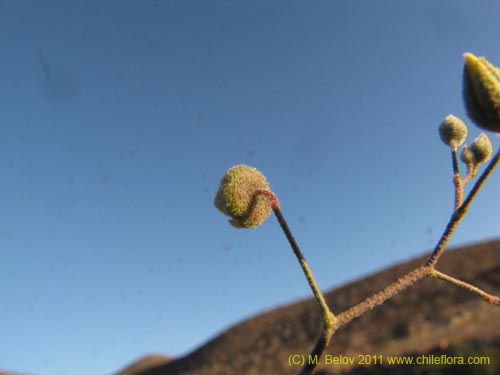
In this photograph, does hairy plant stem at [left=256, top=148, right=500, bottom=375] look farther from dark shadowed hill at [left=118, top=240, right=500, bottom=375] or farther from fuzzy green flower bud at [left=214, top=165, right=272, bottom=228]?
dark shadowed hill at [left=118, top=240, right=500, bottom=375]

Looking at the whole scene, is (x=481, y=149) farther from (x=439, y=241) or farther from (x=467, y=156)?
(x=439, y=241)

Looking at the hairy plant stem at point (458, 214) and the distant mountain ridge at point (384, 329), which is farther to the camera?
the distant mountain ridge at point (384, 329)

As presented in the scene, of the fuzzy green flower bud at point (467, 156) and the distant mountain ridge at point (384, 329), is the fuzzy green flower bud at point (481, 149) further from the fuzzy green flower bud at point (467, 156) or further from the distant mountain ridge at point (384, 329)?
the distant mountain ridge at point (384, 329)

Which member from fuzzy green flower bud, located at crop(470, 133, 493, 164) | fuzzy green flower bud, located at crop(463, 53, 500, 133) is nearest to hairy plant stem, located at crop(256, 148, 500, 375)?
fuzzy green flower bud, located at crop(463, 53, 500, 133)

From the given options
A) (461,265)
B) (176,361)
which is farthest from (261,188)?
(176,361)

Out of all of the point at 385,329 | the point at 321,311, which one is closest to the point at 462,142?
the point at 321,311

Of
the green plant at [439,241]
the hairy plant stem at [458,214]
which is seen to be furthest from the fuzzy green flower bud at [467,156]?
the hairy plant stem at [458,214]

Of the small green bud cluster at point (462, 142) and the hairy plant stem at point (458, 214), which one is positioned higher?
the small green bud cluster at point (462, 142)
